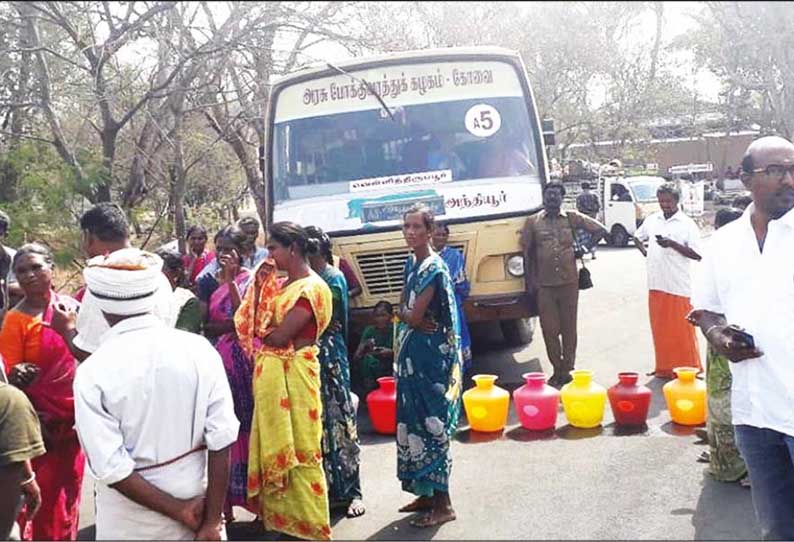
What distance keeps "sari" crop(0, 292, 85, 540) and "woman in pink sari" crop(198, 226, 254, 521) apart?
69 cm

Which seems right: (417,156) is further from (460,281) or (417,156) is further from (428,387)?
(428,387)

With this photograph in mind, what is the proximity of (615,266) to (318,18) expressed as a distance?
12.6m

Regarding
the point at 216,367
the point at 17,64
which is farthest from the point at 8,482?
the point at 17,64

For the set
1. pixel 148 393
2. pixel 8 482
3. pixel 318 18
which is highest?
pixel 318 18

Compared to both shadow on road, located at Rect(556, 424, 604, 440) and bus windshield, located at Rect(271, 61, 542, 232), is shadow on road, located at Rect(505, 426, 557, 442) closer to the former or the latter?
shadow on road, located at Rect(556, 424, 604, 440)

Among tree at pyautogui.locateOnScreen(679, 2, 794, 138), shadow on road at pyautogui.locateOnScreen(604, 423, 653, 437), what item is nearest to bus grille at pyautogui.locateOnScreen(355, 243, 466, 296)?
shadow on road at pyautogui.locateOnScreen(604, 423, 653, 437)

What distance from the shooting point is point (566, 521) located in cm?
386

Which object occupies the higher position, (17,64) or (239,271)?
(17,64)

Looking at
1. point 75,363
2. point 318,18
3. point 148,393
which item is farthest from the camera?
point 75,363

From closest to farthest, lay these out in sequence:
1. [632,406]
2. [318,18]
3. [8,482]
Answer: [8,482]
[318,18]
[632,406]

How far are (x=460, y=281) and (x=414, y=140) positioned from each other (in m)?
1.21

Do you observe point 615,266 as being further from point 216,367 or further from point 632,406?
point 216,367

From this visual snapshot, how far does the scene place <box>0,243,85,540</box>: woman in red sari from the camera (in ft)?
10.5

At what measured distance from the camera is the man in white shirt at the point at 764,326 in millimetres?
2566
